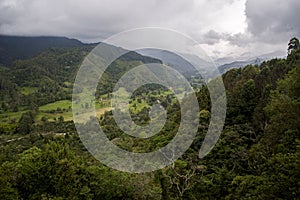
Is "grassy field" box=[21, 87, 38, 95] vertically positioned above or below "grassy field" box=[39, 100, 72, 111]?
above

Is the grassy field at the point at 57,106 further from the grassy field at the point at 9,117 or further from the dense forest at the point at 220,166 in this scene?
the dense forest at the point at 220,166

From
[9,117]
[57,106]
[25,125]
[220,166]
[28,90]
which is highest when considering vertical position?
[28,90]

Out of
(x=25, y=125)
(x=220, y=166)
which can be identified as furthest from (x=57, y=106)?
(x=220, y=166)

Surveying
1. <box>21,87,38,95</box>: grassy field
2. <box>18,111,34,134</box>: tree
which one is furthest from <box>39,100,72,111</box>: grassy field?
<box>18,111,34,134</box>: tree

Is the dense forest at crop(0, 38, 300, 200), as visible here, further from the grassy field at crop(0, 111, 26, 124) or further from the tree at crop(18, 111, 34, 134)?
the grassy field at crop(0, 111, 26, 124)

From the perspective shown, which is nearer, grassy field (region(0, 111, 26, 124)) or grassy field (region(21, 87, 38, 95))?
grassy field (region(0, 111, 26, 124))

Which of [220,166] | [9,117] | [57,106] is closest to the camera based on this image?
[220,166]

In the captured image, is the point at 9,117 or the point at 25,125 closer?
the point at 25,125

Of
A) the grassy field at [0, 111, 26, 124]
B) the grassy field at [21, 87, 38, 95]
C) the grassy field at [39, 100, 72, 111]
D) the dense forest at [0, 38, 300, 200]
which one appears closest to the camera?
the dense forest at [0, 38, 300, 200]

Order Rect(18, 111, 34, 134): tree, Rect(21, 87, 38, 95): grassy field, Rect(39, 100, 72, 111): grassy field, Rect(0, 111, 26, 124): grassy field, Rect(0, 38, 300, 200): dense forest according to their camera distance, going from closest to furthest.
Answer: Rect(0, 38, 300, 200): dense forest
Rect(18, 111, 34, 134): tree
Rect(0, 111, 26, 124): grassy field
Rect(39, 100, 72, 111): grassy field
Rect(21, 87, 38, 95): grassy field

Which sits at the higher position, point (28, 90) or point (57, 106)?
point (28, 90)

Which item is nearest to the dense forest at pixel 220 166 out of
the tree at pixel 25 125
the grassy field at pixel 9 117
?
the tree at pixel 25 125

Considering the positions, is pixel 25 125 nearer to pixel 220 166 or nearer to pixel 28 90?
pixel 28 90
